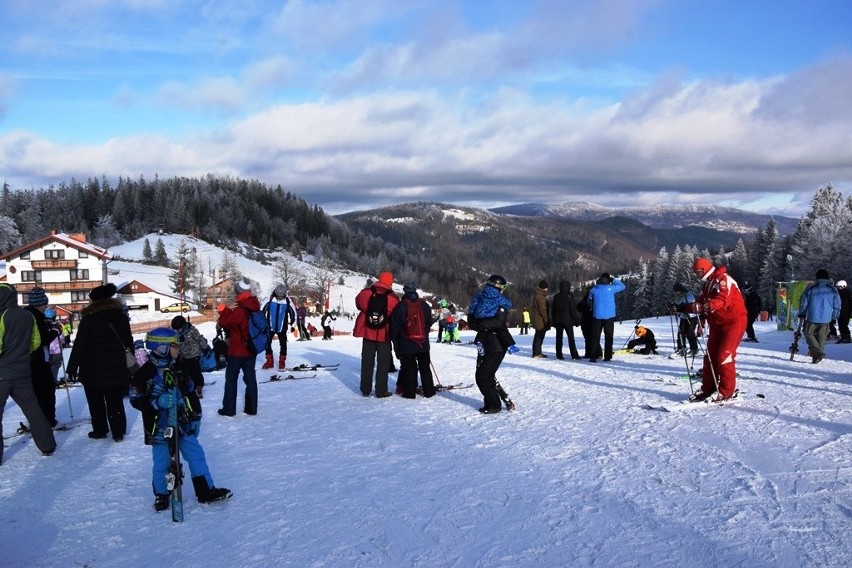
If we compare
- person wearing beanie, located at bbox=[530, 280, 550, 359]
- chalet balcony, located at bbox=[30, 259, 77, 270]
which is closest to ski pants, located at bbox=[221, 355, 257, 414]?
person wearing beanie, located at bbox=[530, 280, 550, 359]

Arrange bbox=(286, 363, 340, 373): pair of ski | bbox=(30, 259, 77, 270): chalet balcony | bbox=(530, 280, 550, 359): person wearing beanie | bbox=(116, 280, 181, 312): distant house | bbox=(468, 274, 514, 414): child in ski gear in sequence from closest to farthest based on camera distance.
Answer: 1. bbox=(468, 274, 514, 414): child in ski gear
2. bbox=(286, 363, 340, 373): pair of ski
3. bbox=(530, 280, 550, 359): person wearing beanie
4. bbox=(30, 259, 77, 270): chalet balcony
5. bbox=(116, 280, 181, 312): distant house

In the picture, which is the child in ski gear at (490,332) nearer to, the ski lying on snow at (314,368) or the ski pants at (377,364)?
the ski pants at (377,364)

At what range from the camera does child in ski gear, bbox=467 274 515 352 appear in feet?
26.1

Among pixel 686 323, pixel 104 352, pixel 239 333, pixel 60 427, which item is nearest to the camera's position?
pixel 104 352

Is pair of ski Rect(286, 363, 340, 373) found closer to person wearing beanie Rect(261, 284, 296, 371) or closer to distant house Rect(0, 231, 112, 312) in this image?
person wearing beanie Rect(261, 284, 296, 371)

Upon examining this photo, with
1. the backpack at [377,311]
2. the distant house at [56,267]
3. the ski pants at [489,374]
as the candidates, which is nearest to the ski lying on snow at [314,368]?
the backpack at [377,311]

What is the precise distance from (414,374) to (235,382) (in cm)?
262

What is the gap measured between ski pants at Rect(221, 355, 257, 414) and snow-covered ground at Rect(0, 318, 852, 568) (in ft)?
0.67

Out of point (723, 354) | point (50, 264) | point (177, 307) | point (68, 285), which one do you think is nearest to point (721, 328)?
point (723, 354)

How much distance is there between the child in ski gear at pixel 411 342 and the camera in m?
9.15

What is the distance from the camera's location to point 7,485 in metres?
→ 5.92

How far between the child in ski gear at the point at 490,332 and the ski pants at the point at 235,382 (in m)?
2.97

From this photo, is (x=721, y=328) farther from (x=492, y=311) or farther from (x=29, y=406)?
(x=29, y=406)

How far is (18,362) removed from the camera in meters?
6.56
